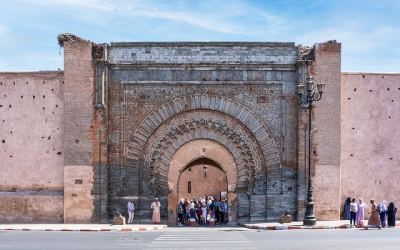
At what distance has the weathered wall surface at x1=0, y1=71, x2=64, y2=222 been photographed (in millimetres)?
17688

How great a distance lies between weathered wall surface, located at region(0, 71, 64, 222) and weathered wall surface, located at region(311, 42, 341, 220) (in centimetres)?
766

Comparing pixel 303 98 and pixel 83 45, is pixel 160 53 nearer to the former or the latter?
pixel 83 45

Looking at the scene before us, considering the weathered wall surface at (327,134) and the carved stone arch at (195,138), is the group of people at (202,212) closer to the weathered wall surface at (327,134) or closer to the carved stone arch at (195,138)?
the carved stone arch at (195,138)

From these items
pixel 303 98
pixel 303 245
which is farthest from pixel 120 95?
pixel 303 245

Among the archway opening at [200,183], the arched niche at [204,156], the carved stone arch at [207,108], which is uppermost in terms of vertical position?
the carved stone arch at [207,108]

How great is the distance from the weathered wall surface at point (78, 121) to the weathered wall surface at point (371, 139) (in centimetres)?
768

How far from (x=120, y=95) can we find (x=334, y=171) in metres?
6.76

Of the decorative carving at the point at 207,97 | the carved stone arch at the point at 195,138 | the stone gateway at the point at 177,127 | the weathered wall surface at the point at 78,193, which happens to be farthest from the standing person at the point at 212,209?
A: the weathered wall surface at the point at 78,193

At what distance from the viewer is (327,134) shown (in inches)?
684

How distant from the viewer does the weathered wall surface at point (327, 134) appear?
17.4m

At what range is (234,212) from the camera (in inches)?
694

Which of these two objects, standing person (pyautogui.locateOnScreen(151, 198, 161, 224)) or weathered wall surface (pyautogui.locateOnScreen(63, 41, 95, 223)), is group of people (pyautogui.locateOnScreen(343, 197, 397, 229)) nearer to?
standing person (pyautogui.locateOnScreen(151, 198, 161, 224))

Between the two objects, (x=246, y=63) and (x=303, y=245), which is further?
(x=246, y=63)

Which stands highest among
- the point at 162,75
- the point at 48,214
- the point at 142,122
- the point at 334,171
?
the point at 162,75
